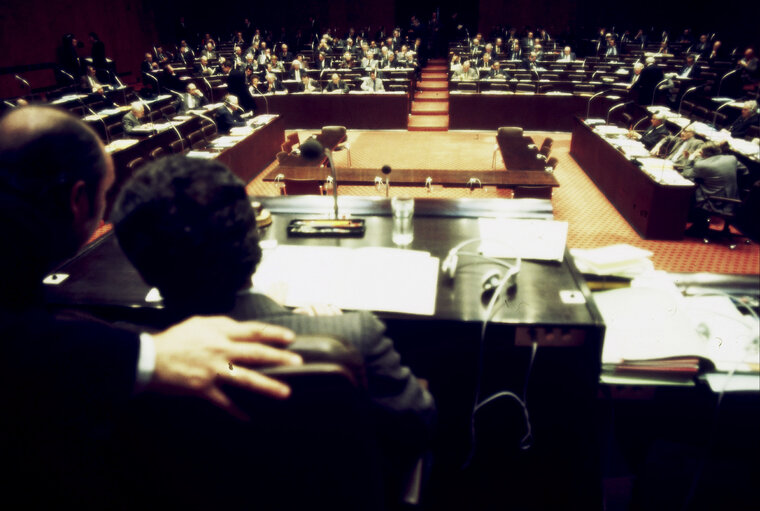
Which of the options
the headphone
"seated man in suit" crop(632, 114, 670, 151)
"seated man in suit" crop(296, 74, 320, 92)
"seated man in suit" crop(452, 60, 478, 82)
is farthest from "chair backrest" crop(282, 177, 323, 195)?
"seated man in suit" crop(452, 60, 478, 82)

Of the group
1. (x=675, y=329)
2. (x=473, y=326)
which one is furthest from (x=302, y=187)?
(x=675, y=329)

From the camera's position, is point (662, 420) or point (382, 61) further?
point (382, 61)

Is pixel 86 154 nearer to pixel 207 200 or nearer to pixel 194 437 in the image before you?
pixel 207 200

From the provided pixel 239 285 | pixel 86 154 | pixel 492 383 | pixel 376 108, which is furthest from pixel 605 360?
pixel 376 108

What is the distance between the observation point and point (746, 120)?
5926 millimetres

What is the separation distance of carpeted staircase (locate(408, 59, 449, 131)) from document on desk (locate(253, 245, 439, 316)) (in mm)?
8025

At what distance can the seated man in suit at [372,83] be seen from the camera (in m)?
9.45

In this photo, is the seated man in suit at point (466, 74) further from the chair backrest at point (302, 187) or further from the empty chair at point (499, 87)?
the chair backrest at point (302, 187)

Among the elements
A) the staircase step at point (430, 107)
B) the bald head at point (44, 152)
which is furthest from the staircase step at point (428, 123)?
the bald head at point (44, 152)

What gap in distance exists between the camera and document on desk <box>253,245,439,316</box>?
142cm

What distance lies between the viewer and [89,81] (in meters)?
9.78

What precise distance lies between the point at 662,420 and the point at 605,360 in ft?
2.49

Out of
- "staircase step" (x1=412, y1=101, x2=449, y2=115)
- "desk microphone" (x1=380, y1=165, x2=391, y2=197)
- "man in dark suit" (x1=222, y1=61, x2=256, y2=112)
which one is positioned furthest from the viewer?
"staircase step" (x1=412, y1=101, x2=449, y2=115)

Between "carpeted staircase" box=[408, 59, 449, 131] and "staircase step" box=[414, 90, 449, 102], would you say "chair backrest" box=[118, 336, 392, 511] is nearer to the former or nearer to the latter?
"carpeted staircase" box=[408, 59, 449, 131]
